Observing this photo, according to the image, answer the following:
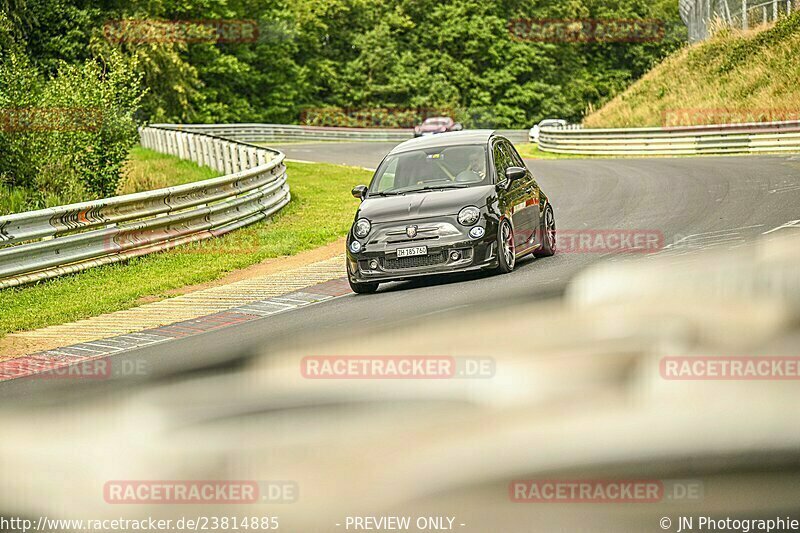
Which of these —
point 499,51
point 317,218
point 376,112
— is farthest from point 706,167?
point 499,51

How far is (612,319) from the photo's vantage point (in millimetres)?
4133

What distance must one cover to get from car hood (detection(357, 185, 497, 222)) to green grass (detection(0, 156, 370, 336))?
11.1 feet

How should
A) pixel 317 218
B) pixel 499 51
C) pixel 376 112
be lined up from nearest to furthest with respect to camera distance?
pixel 317 218 → pixel 376 112 → pixel 499 51

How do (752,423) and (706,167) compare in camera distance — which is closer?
(752,423)

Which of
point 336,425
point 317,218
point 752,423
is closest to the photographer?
point 752,423

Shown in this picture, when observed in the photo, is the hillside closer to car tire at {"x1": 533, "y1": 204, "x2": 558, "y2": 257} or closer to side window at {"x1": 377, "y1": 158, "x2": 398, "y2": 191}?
car tire at {"x1": 533, "y1": 204, "x2": 558, "y2": 257}

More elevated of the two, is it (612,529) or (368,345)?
(368,345)

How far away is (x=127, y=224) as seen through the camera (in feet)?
55.2

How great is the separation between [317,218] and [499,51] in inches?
2704

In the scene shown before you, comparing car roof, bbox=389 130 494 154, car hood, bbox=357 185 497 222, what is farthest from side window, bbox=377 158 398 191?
car hood, bbox=357 185 497 222

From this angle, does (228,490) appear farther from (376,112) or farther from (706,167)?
(376,112)

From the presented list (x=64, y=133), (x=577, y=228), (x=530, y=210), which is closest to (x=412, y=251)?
(x=530, y=210)

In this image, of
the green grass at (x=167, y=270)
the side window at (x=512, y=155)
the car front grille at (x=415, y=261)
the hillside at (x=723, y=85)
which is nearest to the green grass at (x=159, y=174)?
the green grass at (x=167, y=270)

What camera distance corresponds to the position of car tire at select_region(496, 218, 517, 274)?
12477mm
